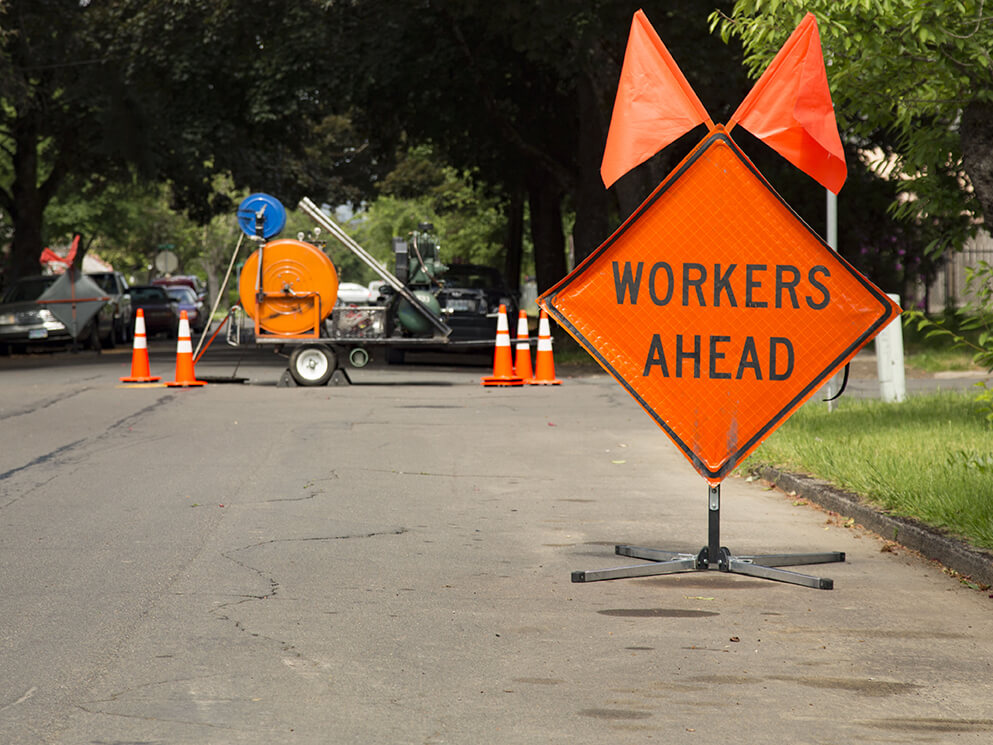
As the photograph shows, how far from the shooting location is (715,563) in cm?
735

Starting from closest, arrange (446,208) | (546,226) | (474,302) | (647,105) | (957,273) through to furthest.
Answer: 1. (647,105)
2. (474,302)
3. (546,226)
4. (957,273)
5. (446,208)

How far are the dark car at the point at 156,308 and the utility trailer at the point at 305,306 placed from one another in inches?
889

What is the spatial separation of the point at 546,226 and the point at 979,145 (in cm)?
2599

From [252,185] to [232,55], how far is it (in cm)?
798

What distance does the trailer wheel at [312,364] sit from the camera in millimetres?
20125

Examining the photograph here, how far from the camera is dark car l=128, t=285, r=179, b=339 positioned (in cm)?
4203

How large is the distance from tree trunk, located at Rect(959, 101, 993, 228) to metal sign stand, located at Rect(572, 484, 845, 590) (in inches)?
189

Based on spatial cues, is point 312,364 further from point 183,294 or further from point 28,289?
point 183,294

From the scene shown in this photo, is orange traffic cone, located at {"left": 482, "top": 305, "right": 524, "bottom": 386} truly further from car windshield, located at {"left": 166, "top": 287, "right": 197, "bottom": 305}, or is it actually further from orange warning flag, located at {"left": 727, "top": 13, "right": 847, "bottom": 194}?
car windshield, located at {"left": 166, "top": 287, "right": 197, "bottom": 305}

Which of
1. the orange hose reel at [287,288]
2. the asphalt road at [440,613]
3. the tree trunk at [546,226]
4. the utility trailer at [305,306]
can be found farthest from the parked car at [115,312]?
the asphalt road at [440,613]

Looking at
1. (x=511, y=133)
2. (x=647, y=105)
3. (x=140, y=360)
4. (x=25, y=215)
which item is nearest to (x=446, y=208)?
(x=25, y=215)

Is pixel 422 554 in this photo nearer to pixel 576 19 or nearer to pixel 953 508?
pixel 953 508

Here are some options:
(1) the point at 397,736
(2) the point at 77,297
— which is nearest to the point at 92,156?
(2) the point at 77,297

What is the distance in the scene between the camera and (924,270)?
35438mm
